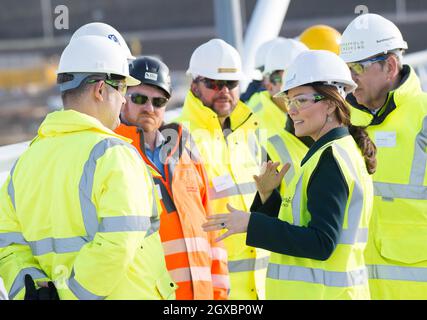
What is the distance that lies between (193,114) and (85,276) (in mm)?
2562

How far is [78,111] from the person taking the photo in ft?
12.1

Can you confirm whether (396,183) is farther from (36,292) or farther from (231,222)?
(36,292)

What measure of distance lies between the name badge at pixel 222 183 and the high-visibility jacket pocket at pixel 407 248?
3.78 feet

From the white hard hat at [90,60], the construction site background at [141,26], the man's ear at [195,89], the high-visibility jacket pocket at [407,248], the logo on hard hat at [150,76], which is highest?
the white hard hat at [90,60]

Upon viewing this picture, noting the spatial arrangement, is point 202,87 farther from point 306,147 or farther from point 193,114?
point 306,147

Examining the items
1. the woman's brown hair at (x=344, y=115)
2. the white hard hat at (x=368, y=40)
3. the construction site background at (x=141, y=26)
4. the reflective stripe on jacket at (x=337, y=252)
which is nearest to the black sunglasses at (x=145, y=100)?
the white hard hat at (x=368, y=40)

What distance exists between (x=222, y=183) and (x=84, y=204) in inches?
88.5

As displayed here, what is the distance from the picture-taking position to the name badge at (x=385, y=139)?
494 centimetres

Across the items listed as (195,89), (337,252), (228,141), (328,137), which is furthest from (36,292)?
(195,89)

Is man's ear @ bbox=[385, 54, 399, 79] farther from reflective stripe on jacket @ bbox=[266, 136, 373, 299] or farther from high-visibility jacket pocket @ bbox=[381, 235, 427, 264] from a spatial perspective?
reflective stripe on jacket @ bbox=[266, 136, 373, 299]

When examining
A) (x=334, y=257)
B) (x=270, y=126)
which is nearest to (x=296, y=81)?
(x=334, y=257)

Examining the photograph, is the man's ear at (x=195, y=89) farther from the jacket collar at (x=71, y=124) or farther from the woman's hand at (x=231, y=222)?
the jacket collar at (x=71, y=124)

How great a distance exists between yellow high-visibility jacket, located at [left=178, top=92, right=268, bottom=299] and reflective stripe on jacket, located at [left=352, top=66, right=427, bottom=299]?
892 mm

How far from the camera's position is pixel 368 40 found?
5.13 metres
